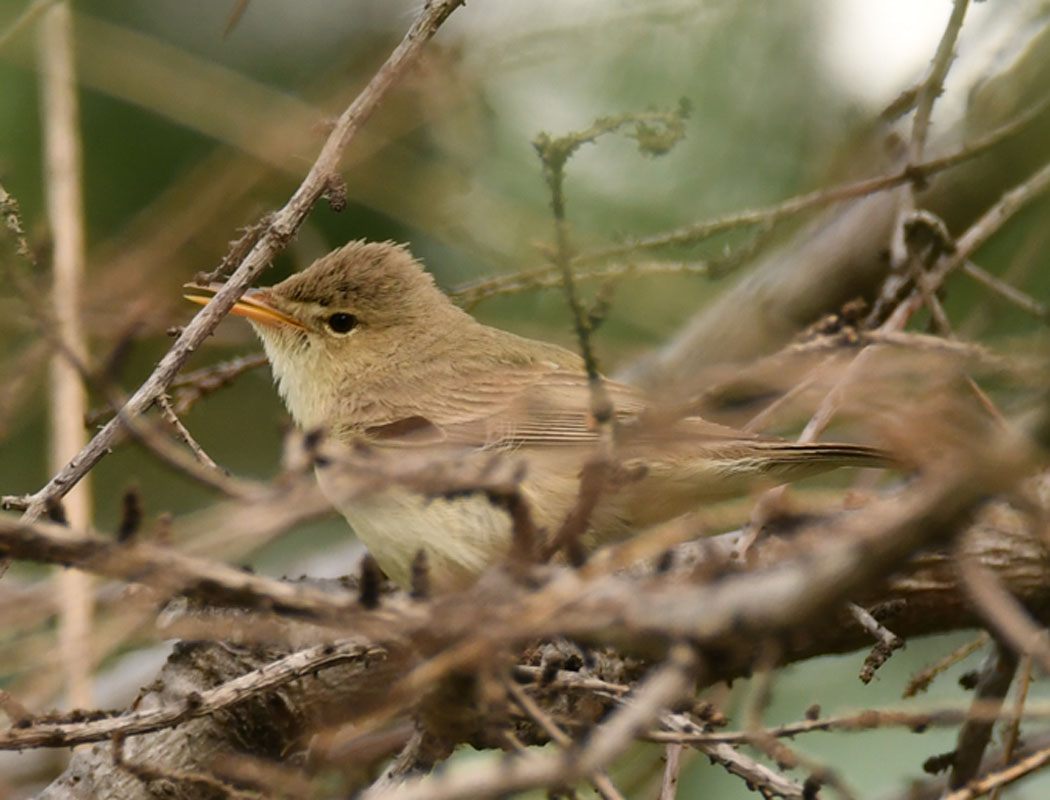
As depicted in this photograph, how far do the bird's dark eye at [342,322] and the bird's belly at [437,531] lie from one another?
3.38 feet

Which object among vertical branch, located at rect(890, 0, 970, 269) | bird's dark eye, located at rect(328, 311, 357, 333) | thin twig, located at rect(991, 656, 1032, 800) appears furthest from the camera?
bird's dark eye, located at rect(328, 311, 357, 333)

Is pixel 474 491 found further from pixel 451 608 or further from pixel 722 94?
pixel 722 94

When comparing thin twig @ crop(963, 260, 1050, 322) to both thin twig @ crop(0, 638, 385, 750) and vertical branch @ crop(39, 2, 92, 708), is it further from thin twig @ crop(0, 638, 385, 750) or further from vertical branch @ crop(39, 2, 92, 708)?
vertical branch @ crop(39, 2, 92, 708)

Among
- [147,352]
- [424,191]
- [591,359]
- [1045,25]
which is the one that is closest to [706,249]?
[424,191]

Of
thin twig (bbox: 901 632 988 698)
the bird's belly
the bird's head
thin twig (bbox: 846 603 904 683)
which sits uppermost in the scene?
the bird's head

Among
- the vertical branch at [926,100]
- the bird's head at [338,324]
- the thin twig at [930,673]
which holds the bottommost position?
the thin twig at [930,673]

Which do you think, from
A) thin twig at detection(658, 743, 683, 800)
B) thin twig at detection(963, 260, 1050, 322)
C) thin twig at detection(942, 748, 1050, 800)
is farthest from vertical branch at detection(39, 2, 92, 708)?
thin twig at detection(963, 260, 1050, 322)

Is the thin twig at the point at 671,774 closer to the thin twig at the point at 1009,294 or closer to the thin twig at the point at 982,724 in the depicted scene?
the thin twig at the point at 982,724

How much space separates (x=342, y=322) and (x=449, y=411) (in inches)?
22.9

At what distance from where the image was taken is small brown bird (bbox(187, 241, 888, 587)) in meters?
2.93

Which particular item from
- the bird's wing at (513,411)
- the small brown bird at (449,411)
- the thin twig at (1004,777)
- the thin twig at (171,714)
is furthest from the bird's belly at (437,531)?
the thin twig at (1004,777)

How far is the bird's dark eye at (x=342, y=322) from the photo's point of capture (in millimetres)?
3859

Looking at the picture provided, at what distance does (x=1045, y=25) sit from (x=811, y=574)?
10.2 feet

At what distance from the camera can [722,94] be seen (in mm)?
4414
